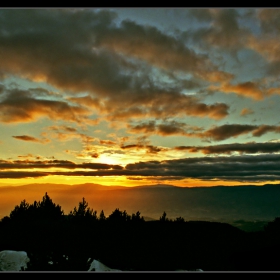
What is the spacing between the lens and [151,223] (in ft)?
39.1

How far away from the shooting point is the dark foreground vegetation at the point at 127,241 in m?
9.51

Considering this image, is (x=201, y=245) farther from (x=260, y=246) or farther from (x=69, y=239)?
(x=69, y=239)

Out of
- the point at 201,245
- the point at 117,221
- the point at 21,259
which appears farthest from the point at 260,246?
the point at 21,259

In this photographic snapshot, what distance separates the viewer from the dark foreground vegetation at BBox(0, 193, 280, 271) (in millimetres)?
9508

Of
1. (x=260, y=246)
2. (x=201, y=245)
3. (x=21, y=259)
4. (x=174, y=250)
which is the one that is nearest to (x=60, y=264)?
(x=21, y=259)

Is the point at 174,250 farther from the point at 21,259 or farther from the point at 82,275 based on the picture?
the point at 82,275

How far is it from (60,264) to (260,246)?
7361 millimetres

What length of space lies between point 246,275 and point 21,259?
1042 centimetres

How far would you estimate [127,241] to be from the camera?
11.8 metres
